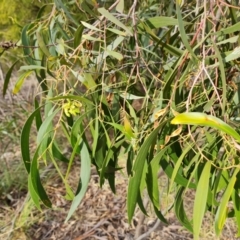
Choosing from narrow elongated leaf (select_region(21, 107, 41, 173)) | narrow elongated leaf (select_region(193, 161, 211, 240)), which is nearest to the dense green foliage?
narrow elongated leaf (select_region(21, 107, 41, 173))

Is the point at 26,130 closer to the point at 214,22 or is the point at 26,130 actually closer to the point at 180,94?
the point at 180,94

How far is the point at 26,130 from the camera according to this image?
3.43 ft

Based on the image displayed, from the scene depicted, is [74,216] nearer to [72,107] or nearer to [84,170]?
[84,170]

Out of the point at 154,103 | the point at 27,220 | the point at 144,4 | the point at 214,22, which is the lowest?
the point at 27,220

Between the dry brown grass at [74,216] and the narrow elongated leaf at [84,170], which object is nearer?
the narrow elongated leaf at [84,170]

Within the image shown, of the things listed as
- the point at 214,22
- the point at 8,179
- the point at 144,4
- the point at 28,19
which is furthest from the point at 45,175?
the point at 214,22

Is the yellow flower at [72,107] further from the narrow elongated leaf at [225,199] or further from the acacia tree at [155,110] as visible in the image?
the narrow elongated leaf at [225,199]

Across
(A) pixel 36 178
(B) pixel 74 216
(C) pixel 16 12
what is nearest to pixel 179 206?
(A) pixel 36 178

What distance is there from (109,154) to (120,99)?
19 centimetres

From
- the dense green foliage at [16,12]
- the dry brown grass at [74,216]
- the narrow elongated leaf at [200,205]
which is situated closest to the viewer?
the narrow elongated leaf at [200,205]

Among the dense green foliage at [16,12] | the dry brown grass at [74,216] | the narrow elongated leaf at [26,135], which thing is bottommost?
the dry brown grass at [74,216]

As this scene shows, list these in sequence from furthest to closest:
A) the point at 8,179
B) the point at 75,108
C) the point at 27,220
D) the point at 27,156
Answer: the point at 8,179 < the point at 27,220 < the point at 27,156 < the point at 75,108

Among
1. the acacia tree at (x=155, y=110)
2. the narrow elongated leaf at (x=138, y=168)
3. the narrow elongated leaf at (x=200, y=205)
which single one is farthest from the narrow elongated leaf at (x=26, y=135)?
the narrow elongated leaf at (x=200, y=205)

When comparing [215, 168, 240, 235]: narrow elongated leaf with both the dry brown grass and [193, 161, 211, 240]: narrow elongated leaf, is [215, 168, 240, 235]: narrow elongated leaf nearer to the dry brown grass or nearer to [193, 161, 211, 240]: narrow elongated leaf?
[193, 161, 211, 240]: narrow elongated leaf
